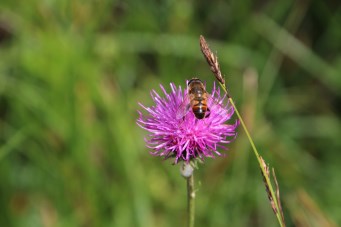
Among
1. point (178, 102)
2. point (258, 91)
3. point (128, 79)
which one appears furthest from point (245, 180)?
point (178, 102)

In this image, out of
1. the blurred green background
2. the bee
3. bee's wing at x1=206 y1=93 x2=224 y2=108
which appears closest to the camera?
the bee

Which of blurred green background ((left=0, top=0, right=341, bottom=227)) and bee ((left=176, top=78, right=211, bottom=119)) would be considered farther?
blurred green background ((left=0, top=0, right=341, bottom=227))

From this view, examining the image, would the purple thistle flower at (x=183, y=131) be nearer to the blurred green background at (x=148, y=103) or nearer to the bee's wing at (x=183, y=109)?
the bee's wing at (x=183, y=109)

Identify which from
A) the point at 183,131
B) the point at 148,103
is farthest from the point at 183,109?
the point at 148,103

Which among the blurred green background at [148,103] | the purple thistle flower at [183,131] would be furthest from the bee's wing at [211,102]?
the blurred green background at [148,103]

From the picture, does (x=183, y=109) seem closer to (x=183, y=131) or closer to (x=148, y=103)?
(x=183, y=131)

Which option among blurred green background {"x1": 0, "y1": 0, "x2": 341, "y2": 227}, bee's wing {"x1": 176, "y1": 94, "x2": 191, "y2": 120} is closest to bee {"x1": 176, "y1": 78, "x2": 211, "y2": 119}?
bee's wing {"x1": 176, "y1": 94, "x2": 191, "y2": 120}

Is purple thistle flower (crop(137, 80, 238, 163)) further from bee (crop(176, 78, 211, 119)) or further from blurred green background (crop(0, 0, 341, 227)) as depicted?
blurred green background (crop(0, 0, 341, 227))
